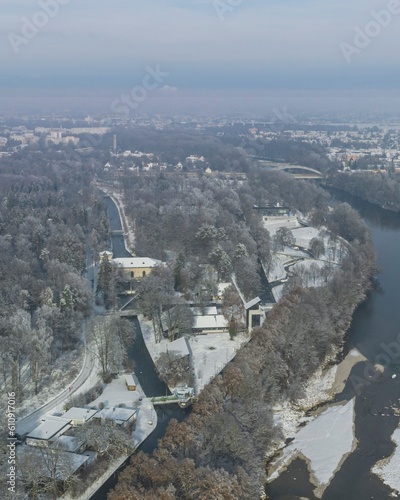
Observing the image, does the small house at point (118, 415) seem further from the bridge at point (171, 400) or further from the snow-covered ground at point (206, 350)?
the snow-covered ground at point (206, 350)

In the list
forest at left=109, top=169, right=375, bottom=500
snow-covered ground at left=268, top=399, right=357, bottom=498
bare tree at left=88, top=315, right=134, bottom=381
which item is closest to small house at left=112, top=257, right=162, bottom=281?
forest at left=109, top=169, right=375, bottom=500

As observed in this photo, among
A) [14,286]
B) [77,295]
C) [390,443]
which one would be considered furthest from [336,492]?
[14,286]

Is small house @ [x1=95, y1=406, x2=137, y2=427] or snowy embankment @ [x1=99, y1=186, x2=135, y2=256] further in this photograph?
snowy embankment @ [x1=99, y1=186, x2=135, y2=256]

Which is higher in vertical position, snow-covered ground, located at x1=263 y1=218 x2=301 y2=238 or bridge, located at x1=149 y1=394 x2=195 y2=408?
snow-covered ground, located at x1=263 y1=218 x2=301 y2=238

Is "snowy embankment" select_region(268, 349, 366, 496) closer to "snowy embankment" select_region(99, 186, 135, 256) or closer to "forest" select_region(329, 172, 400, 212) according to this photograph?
"snowy embankment" select_region(99, 186, 135, 256)

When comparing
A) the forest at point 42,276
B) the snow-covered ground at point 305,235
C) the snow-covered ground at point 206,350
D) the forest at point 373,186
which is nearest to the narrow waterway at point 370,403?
the snow-covered ground at point 206,350

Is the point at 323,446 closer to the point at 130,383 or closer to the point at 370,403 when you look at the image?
the point at 370,403
